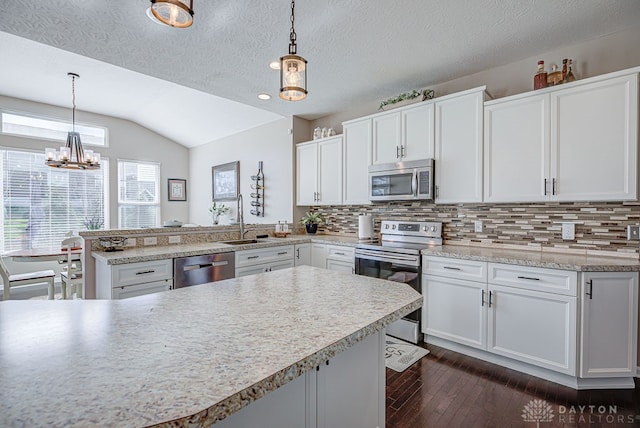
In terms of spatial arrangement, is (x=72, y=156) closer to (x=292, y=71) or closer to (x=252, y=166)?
(x=252, y=166)

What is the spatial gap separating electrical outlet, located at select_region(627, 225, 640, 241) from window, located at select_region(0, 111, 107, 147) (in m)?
7.50

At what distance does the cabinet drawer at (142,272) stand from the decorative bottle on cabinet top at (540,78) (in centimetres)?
347

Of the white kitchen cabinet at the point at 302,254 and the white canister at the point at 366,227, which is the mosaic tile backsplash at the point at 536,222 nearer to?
the white canister at the point at 366,227

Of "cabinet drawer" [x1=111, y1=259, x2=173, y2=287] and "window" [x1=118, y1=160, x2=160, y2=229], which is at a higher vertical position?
"window" [x1=118, y1=160, x2=160, y2=229]

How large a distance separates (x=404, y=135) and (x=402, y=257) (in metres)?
1.32

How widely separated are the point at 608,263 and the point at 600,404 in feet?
3.01

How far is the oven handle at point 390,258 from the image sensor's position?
9.33 ft

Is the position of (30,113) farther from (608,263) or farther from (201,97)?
(608,263)

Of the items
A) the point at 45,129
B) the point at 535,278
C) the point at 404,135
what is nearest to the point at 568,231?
the point at 535,278

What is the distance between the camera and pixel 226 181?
5914 millimetres

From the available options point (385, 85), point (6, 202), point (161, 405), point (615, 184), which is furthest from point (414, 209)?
point (6, 202)

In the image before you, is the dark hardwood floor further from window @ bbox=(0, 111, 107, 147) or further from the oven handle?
window @ bbox=(0, 111, 107, 147)

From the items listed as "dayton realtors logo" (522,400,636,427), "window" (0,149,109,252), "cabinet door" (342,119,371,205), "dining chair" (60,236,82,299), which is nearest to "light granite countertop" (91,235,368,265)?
"cabinet door" (342,119,371,205)

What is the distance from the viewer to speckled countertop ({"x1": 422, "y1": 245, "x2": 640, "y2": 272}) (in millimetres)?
2016
